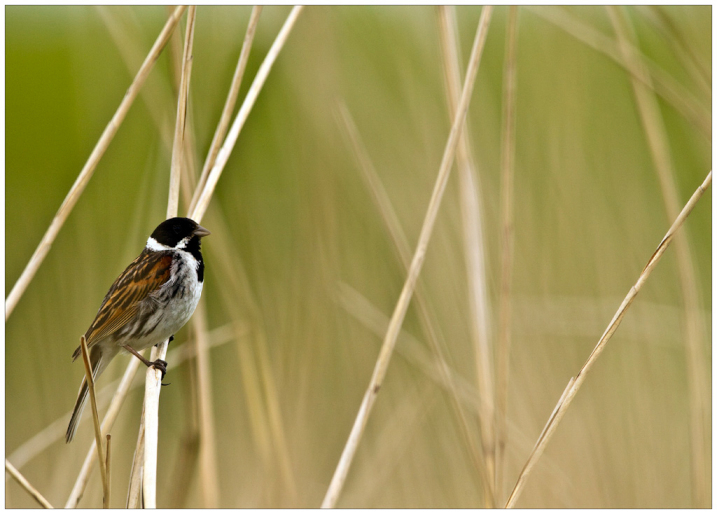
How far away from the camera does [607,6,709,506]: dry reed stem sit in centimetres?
180

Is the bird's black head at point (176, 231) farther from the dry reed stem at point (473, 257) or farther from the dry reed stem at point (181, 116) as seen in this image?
the dry reed stem at point (473, 257)

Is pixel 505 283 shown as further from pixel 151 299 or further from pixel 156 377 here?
pixel 151 299

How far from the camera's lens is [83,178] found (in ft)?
5.23

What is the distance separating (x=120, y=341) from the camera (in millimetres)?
1996

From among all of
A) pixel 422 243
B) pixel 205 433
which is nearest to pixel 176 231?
pixel 205 433

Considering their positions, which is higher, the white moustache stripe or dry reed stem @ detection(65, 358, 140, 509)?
the white moustache stripe

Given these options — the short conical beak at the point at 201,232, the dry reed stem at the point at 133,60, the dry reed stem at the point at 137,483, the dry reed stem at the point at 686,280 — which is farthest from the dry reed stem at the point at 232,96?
the dry reed stem at the point at 686,280

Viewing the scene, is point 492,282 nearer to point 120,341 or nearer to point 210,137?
point 210,137

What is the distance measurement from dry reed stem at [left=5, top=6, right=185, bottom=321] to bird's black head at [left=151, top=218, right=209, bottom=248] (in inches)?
11.1

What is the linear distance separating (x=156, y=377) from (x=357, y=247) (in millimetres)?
1214

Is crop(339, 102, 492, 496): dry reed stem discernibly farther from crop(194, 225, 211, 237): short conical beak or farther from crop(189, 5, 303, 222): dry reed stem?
crop(194, 225, 211, 237): short conical beak

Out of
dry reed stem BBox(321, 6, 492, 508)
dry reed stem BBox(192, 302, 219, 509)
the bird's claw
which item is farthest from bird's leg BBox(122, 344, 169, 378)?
dry reed stem BBox(321, 6, 492, 508)

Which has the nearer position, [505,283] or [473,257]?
[505,283]

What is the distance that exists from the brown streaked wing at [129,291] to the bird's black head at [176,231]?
65 mm
